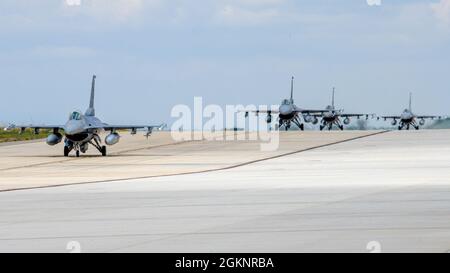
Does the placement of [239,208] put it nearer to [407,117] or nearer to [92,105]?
[92,105]

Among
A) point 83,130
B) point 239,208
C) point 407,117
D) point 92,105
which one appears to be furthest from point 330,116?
point 239,208

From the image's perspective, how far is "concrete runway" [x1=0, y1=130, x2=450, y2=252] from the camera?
20078mm

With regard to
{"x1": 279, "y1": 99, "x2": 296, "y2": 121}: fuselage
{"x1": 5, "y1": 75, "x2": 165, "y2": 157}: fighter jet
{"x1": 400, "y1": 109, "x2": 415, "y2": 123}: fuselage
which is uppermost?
{"x1": 5, "y1": 75, "x2": 165, "y2": 157}: fighter jet

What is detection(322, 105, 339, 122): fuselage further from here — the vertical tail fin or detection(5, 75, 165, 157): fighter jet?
detection(5, 75, 165, 157): fighter jet

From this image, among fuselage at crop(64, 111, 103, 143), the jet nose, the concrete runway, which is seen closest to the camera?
the concrete runway

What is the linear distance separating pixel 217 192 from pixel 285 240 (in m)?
13.5

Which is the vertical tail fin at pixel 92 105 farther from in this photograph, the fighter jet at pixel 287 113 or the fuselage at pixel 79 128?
the fighter jet at pixel 287 113

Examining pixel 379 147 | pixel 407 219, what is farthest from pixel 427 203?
pixel 379 147

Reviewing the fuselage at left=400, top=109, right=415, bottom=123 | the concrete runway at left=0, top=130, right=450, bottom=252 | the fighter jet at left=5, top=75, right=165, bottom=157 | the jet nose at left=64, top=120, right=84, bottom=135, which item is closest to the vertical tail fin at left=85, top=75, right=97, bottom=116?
the fighter jet at left=5, top=75, right=165, bottom=157

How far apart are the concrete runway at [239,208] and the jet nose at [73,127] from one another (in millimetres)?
8592

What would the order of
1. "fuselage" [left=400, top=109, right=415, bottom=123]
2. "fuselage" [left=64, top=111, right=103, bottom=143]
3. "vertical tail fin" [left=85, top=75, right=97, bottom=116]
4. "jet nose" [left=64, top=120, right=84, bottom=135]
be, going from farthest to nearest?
"fuselage" [left=400, top=109, right=415, bottom=123] < "vertical tail fin" [left=85, top=75, right=97, bottom=116] < "fuselage" [left=64, top=111, right=103, bottom=143] < "jet nose" [left=64, top=120, right=84, bottom=135]

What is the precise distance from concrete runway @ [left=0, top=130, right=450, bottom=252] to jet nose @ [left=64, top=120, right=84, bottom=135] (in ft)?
28.2

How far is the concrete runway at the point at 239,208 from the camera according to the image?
2008 cm
